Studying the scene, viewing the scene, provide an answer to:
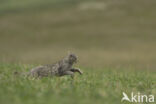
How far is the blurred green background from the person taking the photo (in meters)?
43.9

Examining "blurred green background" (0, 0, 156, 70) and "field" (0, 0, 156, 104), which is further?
"blurred green background" (0, 0, 156, 70)

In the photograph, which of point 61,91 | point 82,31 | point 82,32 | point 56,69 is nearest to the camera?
point 61,91

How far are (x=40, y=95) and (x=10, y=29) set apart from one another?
4595cm

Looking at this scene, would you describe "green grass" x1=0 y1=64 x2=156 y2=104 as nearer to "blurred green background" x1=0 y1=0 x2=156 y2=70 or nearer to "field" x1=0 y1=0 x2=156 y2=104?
"field" x1=0 y1=0 x2=156 y2=104

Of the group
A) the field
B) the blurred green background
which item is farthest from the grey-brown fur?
the blurred green background

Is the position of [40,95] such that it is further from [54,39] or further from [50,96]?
[54,39]

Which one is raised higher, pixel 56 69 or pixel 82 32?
pixel 82 32

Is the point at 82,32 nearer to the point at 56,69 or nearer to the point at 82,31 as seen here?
the point at 82,31

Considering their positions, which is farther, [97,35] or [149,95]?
[97,35]

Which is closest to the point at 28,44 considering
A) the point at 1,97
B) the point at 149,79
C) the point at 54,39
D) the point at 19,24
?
the point at 54,39

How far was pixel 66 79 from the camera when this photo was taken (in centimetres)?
1324

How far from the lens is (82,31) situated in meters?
52.6

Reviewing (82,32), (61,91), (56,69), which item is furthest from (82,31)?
(61,91)

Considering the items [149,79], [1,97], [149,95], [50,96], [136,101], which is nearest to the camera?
[1,97]
